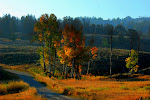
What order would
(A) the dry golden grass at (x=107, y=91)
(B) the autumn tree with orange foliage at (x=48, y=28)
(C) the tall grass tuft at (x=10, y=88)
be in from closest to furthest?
(A) the dry golden grass at (x=107, y=91) < (C) the tall grass tuft at (x=10, y=88) < (B) the autumn tree with orange foliage at (x=48, y=28)

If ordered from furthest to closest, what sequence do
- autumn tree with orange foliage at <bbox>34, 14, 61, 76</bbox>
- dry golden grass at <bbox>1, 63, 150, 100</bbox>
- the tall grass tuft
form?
autumn tree with orange foliage at <bbox>34, 14, 61, 76</bbox>, the tall grass tuft, dry golden grass at <bbox>1, 63, 150, 100</bbox>

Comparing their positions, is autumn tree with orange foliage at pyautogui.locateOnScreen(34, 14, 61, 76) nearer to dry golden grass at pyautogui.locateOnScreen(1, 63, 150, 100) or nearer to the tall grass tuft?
dry golden grass at pyautogui.locateOnScreen(1, 63, 150, 100)

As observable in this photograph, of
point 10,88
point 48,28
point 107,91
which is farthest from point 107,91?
point 48,28

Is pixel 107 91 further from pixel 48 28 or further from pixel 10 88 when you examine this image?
pixel 48 28

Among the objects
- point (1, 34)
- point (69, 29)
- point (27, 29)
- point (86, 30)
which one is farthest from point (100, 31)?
point (69, 29)

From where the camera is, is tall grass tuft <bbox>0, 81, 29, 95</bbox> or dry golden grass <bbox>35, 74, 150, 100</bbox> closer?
dry golden grass <bbox>35, 74, 150, 100</bbox>

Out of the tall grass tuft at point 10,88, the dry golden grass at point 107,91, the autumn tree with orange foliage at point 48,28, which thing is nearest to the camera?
the dry golden grass at point 107,91

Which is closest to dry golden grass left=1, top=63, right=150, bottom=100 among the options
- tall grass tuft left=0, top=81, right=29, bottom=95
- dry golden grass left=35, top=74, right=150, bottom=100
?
dry golden grass left=35, top=74, right=150, bottom=100

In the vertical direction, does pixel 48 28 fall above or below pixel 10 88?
above

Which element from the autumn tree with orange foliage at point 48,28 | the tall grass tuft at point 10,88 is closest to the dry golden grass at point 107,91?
the tall grass tuft at point 10,88

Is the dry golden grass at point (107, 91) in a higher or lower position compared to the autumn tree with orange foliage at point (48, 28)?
lower

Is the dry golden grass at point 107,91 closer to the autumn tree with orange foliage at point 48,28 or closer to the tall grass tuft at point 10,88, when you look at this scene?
the tall grass tuft at point 10,88

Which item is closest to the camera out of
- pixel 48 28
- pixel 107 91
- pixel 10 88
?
pixel 107 91

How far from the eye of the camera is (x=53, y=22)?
3519 cm
